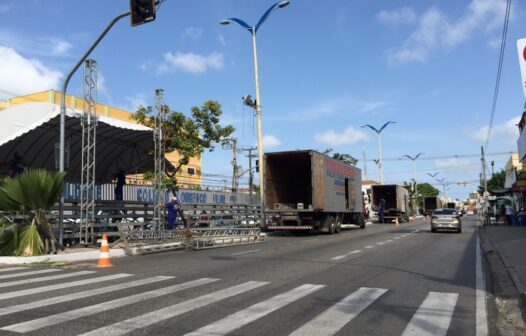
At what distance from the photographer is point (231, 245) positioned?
20.3 meters

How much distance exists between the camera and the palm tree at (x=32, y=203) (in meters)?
14.2

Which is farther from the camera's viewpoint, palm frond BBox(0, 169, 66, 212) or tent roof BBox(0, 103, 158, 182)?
tent roof BBox(0, 103, 158, 182)

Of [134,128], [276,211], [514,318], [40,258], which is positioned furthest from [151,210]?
[514,318]

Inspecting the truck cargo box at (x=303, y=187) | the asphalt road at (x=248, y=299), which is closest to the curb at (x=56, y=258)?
the asphalt road at (x=248, y=299)

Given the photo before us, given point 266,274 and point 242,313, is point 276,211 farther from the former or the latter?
point 242,313

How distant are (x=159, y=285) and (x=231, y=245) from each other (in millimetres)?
11258

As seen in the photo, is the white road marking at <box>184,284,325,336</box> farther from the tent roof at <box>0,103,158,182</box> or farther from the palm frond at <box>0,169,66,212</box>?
the tent roof at <box>0,103,158,182</box>

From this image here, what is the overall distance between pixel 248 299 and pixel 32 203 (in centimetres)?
933

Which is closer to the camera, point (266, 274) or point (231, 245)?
point (266, 274)

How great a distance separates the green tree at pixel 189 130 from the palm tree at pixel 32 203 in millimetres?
9227

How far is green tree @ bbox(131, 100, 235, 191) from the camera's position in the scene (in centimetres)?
2448

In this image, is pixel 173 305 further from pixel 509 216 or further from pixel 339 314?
pixel 509 216

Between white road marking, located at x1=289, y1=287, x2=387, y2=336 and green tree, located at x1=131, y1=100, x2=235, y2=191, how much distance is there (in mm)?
16715

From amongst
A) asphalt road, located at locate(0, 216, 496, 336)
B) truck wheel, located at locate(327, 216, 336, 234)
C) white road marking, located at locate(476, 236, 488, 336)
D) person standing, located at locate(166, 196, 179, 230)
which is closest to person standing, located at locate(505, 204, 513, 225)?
truck wheel, located at locate(327, 216, 336, 234)
